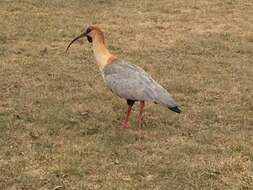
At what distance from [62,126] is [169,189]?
2.36 meters

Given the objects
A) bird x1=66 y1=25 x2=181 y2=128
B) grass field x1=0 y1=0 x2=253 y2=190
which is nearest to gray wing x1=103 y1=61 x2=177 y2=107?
bird x1=66 y1=25 x2=181 y2=128

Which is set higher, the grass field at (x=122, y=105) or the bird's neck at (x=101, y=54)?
the bird's neck at (x=101, y=54)

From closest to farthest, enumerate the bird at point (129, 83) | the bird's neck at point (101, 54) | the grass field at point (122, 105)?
the grass field at point (122, 105)
the bird at point (129, 83)
the bird's neck at point (101, 54)

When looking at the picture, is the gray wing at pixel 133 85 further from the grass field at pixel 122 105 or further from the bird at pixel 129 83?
the grass field at pixel 122 105

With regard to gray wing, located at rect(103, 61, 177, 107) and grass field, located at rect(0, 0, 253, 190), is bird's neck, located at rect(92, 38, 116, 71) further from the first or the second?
grass field, located at rect(0, 0, 253, 190)

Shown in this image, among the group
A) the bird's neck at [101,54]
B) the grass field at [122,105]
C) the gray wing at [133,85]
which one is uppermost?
the bird's neck at [101,54]

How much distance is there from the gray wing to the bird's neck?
14cm

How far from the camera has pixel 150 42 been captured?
45.9ft

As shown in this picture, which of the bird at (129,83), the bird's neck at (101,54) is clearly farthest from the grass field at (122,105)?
the bird's neck at (101,54)

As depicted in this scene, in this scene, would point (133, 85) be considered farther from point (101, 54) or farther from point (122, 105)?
point (122, 105)

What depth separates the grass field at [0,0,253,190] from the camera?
7379 mm

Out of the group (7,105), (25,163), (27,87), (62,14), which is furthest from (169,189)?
(62,14)

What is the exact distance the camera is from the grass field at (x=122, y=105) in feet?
24.2

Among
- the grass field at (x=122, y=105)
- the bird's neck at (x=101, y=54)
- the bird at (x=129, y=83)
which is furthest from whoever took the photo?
the bird's neck at (x=101, y=54)
